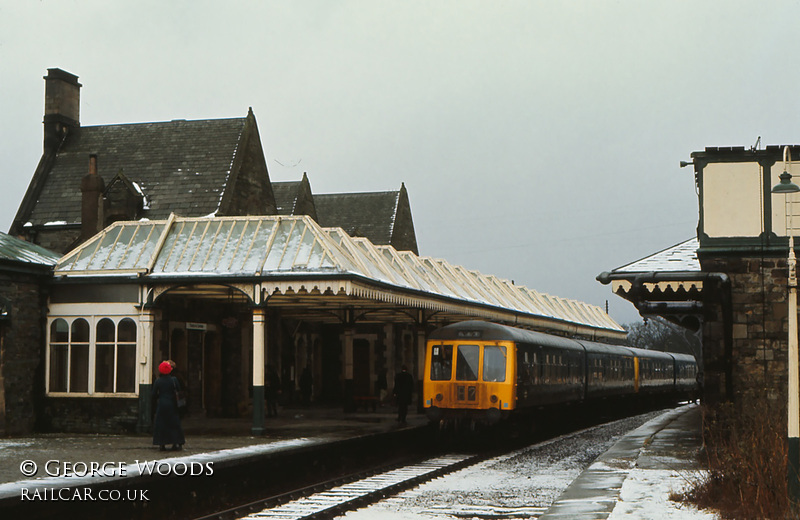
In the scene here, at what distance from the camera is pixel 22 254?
1947 centimetres

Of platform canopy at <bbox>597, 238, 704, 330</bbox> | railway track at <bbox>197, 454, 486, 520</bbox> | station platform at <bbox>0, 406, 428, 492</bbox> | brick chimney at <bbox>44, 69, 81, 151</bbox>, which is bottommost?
railway track at <bbox>197, 454, 486, 520</bbox>

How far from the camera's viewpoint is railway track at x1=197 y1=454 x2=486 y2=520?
12023 mm

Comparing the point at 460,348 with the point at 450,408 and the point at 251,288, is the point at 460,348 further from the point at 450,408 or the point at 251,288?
the point at 251,288

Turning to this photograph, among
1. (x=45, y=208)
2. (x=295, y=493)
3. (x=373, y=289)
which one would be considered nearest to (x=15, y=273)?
(x=373, y=289)

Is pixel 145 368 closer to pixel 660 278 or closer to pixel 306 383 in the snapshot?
pixel 660 278

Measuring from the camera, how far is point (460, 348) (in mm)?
20875

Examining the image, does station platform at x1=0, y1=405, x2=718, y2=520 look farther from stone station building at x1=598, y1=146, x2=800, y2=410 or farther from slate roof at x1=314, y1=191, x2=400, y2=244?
slate roof at x1=314, y1=191, x2=400, y2=244

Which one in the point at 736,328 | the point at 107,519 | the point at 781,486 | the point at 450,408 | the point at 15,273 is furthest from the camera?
the point at 450,408

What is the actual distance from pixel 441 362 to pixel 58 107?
19368 mm

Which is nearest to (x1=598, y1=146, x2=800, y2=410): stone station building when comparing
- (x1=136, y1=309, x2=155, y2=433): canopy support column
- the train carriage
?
(x1=136, y1=309, x2=155, y2=433): canopy support column

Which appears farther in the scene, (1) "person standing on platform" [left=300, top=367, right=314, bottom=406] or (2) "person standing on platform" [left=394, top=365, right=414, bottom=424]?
(1) "person standing on platform" [left=300, top=367, right=314, bottom=406]

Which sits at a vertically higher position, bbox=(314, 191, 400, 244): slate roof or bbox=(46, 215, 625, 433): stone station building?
bbox=(314, 191, 400, 244): slate roof

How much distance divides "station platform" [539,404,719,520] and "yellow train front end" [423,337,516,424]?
3100mm

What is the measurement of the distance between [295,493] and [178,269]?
677 centimetres
